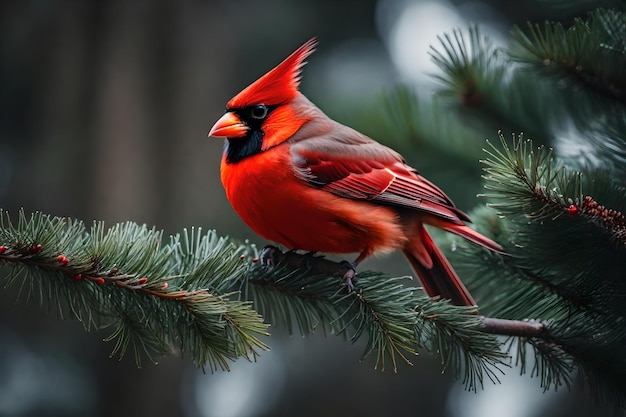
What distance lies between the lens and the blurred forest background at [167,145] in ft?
12.1

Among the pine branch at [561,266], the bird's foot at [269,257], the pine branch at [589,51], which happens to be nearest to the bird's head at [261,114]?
the bird's foot at [269,257]

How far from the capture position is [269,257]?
190 cm

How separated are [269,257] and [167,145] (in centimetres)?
293

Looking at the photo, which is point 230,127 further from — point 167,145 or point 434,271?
point 167,145

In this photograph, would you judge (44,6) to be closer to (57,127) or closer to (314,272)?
(57,127)

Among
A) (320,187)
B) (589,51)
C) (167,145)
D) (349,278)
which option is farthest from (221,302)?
(167,145)

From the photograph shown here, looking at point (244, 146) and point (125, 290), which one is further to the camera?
point (244, 146)

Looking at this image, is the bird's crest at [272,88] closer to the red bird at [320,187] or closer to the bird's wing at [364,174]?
the red bird at [320,187]

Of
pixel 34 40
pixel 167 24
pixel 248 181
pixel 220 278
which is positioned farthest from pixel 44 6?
pixel 220 278

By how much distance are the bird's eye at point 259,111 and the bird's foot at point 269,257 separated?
42cm

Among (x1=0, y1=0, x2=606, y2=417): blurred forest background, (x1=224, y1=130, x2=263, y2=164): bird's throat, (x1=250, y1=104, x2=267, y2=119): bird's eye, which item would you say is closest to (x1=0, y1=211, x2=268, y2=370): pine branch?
(x1=224, y1=130, x2=263, y2=164): bird's throat

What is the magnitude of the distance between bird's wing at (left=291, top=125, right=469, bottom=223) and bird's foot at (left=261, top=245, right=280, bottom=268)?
0.21 m

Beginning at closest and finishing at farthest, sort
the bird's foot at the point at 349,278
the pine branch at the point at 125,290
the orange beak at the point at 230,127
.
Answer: the pine branch at the point at 125,290, the bird's foot at the point at 349,278, the orange beak at the point at 230,127

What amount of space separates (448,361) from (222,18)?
413 centimetres
